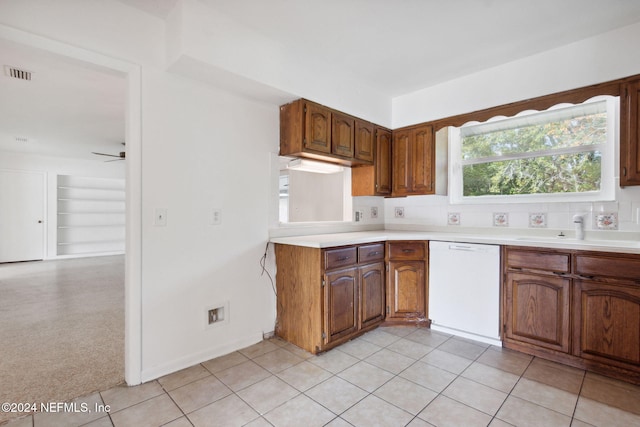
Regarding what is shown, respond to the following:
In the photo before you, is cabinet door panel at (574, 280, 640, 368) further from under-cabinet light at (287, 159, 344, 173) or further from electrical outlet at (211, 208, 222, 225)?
electrical outlet at (211, 208, 222, 225)

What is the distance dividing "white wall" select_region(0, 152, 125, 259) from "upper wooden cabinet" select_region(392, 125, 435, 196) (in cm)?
753

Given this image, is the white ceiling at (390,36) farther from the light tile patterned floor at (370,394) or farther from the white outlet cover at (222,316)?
the light tile patterned floor at (370,394)

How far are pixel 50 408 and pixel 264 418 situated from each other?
1.25 m

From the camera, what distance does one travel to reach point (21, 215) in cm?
651

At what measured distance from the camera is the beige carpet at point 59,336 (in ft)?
6.40

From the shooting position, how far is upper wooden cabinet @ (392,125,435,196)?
3260 mm

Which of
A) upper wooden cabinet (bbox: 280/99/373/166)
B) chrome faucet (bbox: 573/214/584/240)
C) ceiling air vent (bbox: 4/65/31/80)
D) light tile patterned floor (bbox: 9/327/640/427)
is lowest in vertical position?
light tile patterned floor (bbox: 9/327/640/427)

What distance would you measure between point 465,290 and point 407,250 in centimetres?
60

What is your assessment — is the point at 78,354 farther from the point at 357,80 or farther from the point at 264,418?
the point at 357,80

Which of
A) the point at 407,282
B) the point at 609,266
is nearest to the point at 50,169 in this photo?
the point at 407,282

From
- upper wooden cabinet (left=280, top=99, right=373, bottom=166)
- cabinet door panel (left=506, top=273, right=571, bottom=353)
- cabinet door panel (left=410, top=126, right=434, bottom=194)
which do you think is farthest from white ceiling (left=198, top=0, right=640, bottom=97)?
cabinet door panel (left=506, top=273, right=571, bottom=353)

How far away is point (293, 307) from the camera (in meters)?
2.58

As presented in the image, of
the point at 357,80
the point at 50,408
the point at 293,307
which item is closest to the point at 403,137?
the point at 357,80

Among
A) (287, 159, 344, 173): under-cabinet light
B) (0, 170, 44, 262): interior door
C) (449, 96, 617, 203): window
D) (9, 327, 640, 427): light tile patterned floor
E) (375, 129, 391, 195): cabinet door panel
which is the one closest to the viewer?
(9, 327, 640, 427): light tile patterned floor
